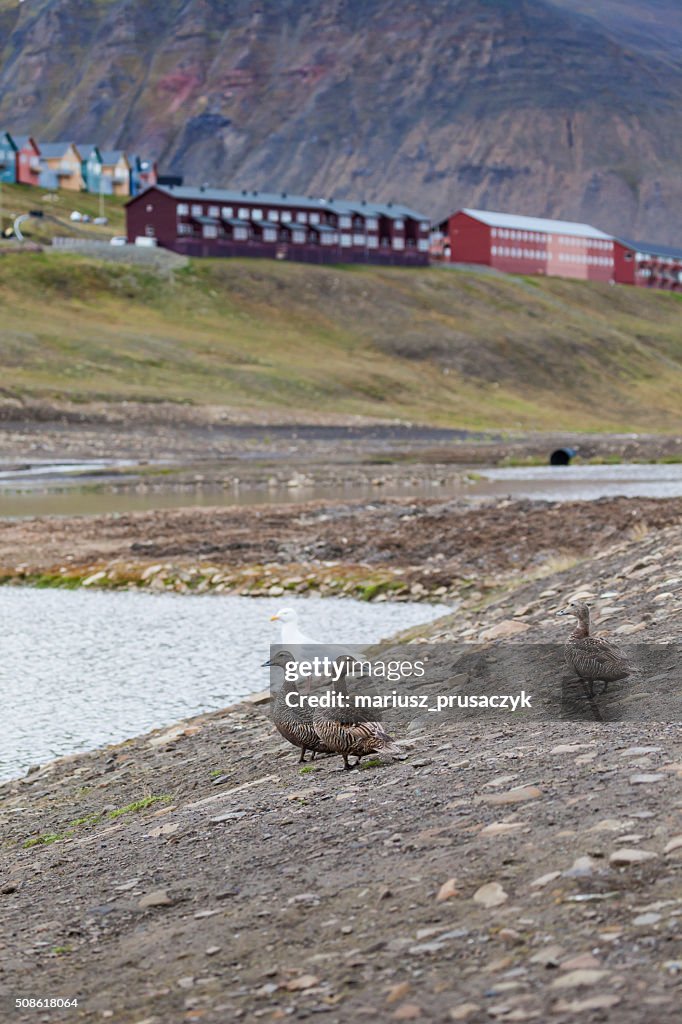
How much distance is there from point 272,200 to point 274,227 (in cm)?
539

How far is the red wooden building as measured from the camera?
158000 millimetres

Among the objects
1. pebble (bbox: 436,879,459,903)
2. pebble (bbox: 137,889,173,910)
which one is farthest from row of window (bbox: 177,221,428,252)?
pebble (bbox: 436,879,459,903)

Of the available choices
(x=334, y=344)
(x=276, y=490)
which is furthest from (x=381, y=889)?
(x=334, y=344)

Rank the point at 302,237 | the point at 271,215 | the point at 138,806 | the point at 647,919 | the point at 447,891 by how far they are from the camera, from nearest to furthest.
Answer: the point at 647,919
the point at 447,891
the point at 138,806
the point at 302,237
the point at 271,215

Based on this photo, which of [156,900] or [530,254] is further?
[530,254]

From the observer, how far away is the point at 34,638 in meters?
24.5

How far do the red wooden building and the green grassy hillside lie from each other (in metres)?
5.45

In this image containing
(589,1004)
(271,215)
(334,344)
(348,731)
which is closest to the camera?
(589,1004)

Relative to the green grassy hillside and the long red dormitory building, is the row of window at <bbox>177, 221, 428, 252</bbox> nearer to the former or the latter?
the long red dormitory building

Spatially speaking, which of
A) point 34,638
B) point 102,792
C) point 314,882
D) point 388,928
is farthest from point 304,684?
point 34,638

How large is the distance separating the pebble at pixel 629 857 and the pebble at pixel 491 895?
24.2 inches

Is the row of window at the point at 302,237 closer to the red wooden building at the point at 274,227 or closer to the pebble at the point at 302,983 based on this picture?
the red wooden building at the point at 274,227

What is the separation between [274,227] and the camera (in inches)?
6471

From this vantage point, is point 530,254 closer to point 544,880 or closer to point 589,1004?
point 544,880
